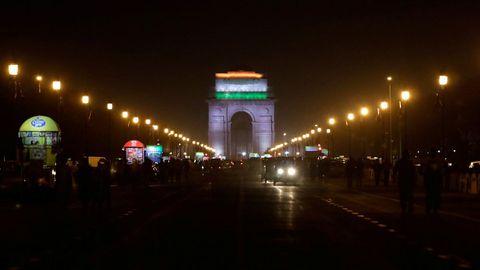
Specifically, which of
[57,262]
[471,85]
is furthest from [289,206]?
[471,85]

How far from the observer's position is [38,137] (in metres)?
45.0

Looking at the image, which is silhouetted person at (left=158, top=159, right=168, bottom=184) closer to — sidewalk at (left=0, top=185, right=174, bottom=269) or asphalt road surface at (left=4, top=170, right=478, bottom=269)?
sidewalk at (left=0, top=185, right=174, bottom=269)

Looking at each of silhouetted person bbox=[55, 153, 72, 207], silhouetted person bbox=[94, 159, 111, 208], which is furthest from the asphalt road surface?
silhouetted person bbox=[55, 153, 72, 207]

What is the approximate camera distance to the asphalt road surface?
1516cm

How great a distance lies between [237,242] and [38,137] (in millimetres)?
27925

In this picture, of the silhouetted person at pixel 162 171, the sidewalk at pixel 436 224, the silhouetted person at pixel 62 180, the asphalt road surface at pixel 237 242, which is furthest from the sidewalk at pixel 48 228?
the silhouetted person at pixel 162 171

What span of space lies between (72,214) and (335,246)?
1335 centimetres

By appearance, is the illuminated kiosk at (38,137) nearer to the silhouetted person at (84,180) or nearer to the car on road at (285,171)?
the silhouetted person at (84,180)

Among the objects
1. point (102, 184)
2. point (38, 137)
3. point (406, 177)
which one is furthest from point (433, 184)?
point (38, 137)

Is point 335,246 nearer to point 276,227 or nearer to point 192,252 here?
point 192,252

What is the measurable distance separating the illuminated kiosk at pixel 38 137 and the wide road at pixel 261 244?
17.3m

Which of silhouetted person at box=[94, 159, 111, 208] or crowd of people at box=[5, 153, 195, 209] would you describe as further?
silhouetted person at box=[94, 159, 111, 208]

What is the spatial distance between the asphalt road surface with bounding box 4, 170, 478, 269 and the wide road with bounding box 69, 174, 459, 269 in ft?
0.05

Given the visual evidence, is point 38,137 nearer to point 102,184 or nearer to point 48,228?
point 102,184
